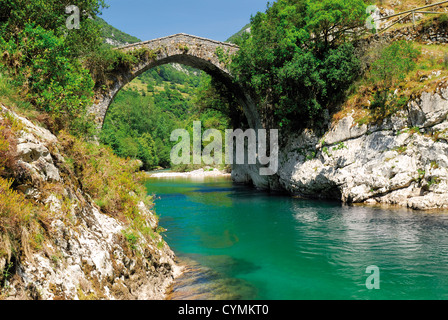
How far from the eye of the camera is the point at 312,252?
8.96 metres

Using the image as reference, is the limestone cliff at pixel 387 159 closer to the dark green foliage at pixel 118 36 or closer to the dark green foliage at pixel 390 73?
the dark green foliage at pixel 390 73

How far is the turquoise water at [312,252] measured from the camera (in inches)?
253

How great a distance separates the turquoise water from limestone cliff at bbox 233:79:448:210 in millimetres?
1300

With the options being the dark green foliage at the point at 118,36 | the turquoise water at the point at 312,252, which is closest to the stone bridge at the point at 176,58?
the turquoise water at the point at 312,252

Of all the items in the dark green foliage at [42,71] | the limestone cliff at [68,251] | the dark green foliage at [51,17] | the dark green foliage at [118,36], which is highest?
the dark green foliage at [118,36]

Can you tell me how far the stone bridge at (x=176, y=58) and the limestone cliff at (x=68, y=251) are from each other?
1329 centimetres

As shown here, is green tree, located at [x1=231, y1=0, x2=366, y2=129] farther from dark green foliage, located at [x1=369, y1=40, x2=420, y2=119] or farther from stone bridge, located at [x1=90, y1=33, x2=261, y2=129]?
dark green foliage, located at [x1=369, y1=40, x2=420, y2=119]

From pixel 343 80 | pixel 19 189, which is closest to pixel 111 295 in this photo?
pixel 19 189

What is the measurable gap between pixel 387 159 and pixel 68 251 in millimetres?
14668

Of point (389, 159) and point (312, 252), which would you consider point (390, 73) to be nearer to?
point (389, 159)

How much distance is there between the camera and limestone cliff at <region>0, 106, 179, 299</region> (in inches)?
140

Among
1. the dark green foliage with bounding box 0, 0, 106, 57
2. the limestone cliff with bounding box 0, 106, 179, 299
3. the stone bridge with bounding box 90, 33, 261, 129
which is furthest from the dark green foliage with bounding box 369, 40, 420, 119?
the limestone cliff with bounding box 0, 106, 179, 299

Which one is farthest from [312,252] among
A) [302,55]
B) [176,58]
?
[176,58]

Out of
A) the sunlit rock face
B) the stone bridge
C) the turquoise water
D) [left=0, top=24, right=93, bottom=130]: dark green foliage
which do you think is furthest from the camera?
the stone bridge
